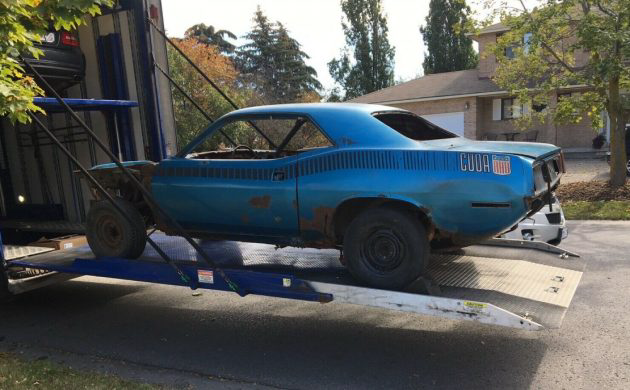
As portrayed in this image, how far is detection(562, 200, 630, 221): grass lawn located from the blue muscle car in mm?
6634

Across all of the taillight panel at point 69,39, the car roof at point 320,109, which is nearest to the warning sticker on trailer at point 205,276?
the car roof at point 320,109

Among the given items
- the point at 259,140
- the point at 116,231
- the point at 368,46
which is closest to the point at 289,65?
the point at 368,46

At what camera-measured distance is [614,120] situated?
11.8m

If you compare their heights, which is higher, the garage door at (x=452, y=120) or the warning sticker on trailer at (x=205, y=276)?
the garage door at (x=452, y=120)

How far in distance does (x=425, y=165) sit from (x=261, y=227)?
1.56 m

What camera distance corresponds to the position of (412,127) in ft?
Answer: 15.1

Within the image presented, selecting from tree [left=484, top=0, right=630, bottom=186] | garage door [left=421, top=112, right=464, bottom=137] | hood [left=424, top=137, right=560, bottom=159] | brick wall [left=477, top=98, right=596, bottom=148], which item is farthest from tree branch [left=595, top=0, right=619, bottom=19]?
garage door [left=421, top=112, right=464, bottom=137]

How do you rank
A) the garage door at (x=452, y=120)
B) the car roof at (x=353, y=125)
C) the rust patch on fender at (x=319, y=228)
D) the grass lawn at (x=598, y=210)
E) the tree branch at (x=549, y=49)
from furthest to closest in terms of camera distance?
the garage door at (x=452, y=120), the tree branch at (x=549, y=49), the grass lawn at (x=598, y=210), the rust patch on fender at (x=319, y=228), the car roof at (x=353, y=125)

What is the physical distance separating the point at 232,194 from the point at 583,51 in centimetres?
1107

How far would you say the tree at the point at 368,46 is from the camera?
3916cm

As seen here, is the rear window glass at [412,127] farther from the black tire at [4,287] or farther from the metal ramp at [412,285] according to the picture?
the black tire at [4,287]

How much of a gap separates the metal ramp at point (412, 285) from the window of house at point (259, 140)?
1.03 metres

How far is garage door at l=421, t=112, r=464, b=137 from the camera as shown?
24594 mm

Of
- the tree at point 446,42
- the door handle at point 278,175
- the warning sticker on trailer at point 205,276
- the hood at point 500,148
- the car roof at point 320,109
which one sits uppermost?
the tree at point 446,42
